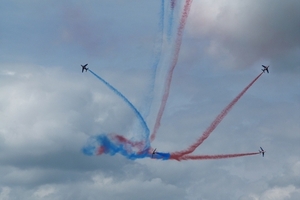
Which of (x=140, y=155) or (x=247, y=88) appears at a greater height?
(x=247, y=88)

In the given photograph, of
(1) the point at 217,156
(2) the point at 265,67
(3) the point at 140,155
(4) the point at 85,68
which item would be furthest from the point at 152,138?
(2) the point at 265,67

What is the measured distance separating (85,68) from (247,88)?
4005 centimetres

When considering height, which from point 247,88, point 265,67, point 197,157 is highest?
point 265,67

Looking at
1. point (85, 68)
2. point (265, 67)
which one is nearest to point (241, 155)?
point (265, 67)

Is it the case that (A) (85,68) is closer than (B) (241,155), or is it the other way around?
(B) (241,155)

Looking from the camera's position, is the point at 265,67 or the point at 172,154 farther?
the point at 265,67

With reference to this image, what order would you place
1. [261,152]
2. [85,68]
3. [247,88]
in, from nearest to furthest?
[247,88] → [85,68] → [261,152]

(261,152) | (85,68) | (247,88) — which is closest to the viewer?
(247,88)

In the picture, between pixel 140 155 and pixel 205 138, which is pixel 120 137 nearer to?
pixel 140 155

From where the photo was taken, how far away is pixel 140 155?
124375 mm

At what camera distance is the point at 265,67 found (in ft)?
460

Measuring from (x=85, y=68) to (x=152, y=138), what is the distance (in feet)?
89.2

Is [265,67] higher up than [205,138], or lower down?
higher up

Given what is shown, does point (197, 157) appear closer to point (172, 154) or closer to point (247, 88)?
point (172, 154)
